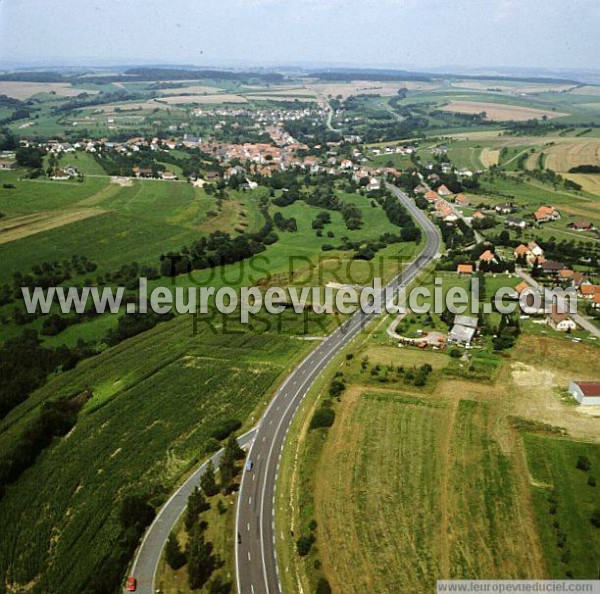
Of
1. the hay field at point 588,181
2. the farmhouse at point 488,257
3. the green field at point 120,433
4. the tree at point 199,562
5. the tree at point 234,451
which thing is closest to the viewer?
the tree at point 199,562

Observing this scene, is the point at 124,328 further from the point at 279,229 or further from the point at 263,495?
the point at 279,229

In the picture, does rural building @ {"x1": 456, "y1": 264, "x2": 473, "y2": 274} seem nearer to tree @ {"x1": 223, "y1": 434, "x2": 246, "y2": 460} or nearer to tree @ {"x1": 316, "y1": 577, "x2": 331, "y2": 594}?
tree @ {"x1": 223, "y1": 434, "x2": 246, "y2": 460}

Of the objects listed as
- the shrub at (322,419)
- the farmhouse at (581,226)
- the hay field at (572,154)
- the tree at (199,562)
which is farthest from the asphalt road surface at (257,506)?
the hay field at (572,154)

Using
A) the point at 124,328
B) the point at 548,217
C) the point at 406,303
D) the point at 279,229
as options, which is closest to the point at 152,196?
the point at 279,229

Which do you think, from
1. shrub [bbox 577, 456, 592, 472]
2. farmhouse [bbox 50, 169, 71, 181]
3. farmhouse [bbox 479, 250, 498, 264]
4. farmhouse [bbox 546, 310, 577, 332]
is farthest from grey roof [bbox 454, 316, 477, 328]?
farmhouse [bbox 50, 169, 71, 181]

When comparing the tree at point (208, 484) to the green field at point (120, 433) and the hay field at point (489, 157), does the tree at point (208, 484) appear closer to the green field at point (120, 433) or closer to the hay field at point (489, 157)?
the green field at point (120, 433)
